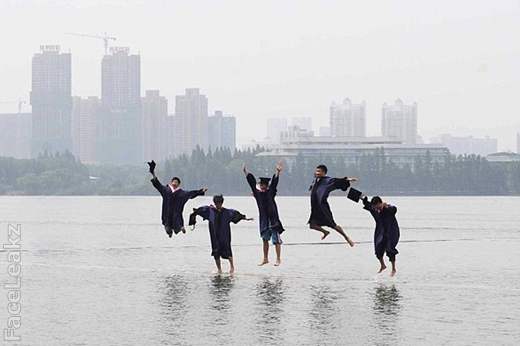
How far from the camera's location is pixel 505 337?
16.2m

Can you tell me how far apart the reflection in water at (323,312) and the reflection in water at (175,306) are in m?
1.69

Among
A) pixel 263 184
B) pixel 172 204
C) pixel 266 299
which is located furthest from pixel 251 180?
pixel 266 299

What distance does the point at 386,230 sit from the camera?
2364 centimetres

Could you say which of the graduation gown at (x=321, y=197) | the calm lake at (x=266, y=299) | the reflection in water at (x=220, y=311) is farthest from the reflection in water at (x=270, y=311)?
the graduation gown at (x=321, y=197)

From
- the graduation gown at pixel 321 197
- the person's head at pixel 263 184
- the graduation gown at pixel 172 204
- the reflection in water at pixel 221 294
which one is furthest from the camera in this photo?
the graduation gown at pixel 172 204

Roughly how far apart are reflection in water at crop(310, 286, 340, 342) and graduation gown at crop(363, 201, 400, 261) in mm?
1934

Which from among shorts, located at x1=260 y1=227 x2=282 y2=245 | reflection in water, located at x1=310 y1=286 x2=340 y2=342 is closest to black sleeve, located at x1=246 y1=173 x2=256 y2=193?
shorts, located at x1=260 y1=227 x2=282 y2=245

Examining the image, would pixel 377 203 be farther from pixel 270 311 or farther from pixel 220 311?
pixel 220 311

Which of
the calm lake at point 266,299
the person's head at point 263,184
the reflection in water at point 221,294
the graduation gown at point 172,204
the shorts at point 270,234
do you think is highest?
the person's head at point 263,184

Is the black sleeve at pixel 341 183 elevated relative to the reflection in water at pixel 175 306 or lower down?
elevated

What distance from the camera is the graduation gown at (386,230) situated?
23500 millimetres

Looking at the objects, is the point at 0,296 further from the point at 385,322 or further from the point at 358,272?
the point at 358,272

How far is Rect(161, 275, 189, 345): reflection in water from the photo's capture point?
16.2 metres

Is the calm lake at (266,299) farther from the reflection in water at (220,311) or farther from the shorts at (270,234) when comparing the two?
the shorts at (270,234)
